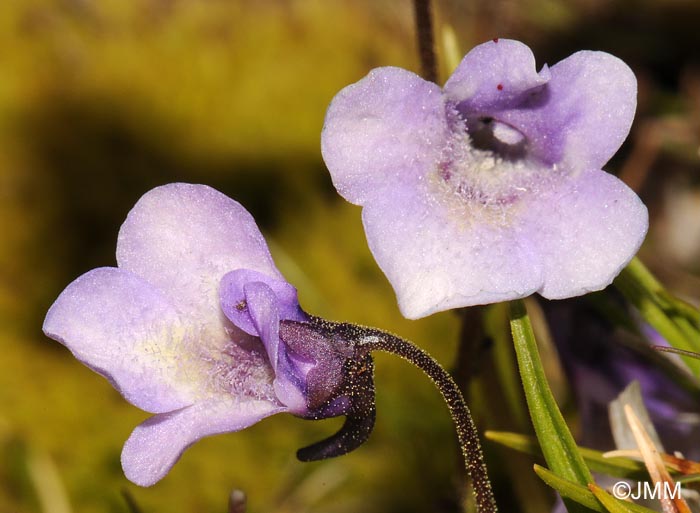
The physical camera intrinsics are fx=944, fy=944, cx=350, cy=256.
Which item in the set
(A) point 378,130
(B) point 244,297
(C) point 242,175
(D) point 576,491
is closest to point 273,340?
(B) point 244,297

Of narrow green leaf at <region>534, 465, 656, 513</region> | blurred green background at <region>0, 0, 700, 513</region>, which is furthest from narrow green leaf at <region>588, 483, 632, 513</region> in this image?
blurred green background at <region>0, 0, 700, 513</region>

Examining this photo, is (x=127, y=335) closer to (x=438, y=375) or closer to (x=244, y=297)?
(x=244, y=297)

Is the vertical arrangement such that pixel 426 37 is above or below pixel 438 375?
above

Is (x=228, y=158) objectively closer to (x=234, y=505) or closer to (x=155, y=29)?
(x=155, y=29)

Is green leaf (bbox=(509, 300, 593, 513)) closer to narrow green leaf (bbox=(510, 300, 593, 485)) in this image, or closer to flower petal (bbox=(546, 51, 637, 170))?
narrow green leaf (bbox=(510, 300, 593, 485))

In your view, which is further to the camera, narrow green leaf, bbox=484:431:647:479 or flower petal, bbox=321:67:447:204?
narrow green leaf, bbox=484:431:647:479
